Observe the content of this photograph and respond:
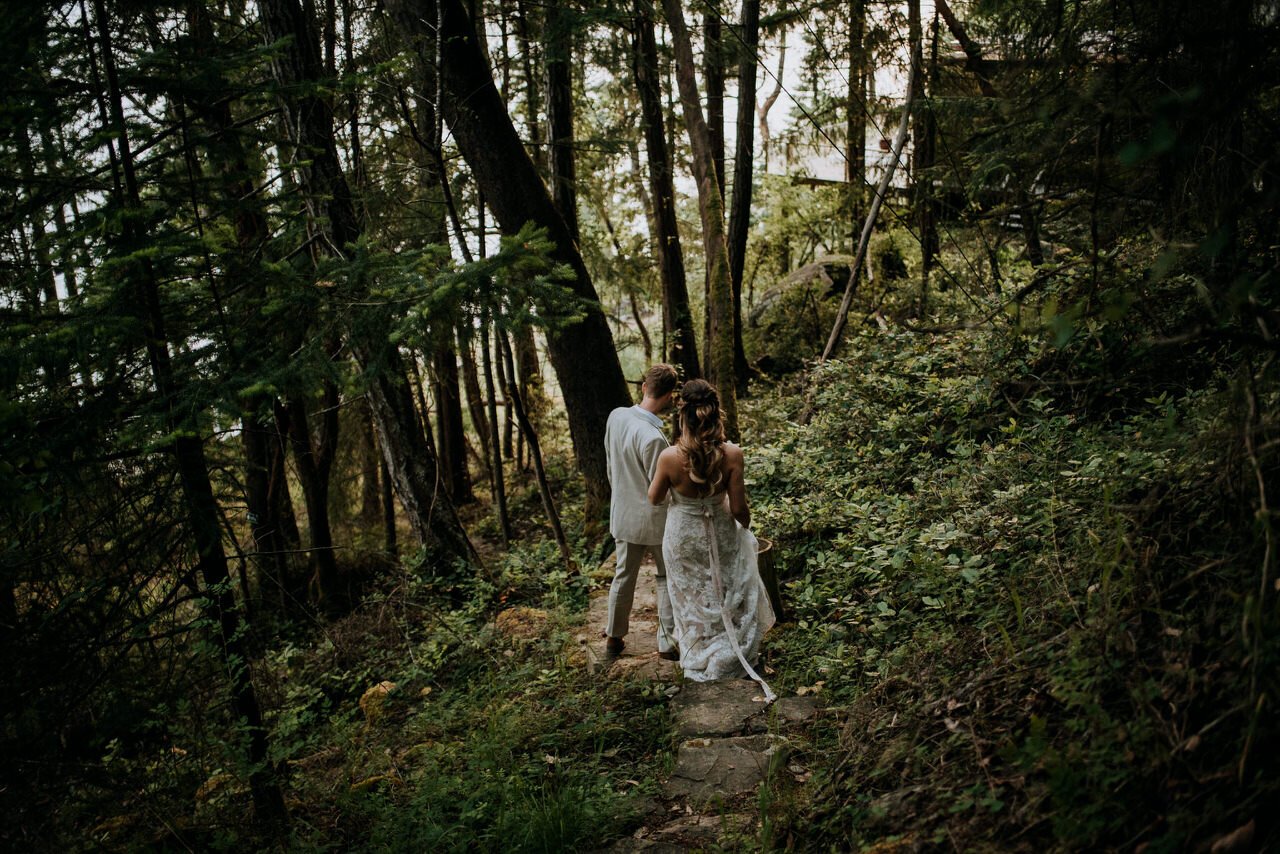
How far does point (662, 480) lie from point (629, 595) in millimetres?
1084

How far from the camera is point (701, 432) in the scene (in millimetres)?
5047

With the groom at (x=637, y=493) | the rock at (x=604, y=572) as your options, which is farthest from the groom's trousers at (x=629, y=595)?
the rock at (x=604, y=572)

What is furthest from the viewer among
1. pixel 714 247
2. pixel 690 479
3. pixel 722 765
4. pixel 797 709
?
pixel 714 247

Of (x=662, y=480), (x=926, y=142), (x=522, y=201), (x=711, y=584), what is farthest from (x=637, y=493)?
(x=926, y=142)

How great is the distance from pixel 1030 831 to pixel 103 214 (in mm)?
4619

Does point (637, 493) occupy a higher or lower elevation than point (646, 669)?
higher

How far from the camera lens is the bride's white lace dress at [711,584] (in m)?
5.36

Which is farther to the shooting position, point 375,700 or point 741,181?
point 741,181

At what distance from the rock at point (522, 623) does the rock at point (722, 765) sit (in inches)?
115

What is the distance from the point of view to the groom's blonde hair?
5.55m

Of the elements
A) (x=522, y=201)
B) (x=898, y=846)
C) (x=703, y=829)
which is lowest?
(x=703, y=829)

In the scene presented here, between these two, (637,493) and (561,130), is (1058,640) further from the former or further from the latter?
(561,130)

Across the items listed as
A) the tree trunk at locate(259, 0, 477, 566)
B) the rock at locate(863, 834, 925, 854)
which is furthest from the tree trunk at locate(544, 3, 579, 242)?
the rock at locate(863, 834, 925, 854)

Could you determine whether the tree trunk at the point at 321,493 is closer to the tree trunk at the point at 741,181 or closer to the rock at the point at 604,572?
the rock at the point at 604,572
